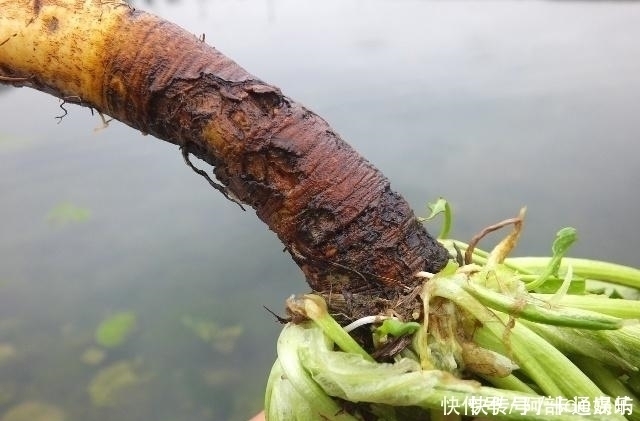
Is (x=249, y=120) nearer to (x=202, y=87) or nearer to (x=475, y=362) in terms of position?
(x=202, y=87)

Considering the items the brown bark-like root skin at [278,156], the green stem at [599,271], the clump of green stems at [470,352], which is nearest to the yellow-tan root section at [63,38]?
the brown bark-like root skin at [278,156]

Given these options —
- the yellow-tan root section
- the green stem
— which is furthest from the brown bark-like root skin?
the green stem

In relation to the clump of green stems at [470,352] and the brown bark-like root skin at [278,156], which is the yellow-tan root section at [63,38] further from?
the clump of green stems at [470,352]

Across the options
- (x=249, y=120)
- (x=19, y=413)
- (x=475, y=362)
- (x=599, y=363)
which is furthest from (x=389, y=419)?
(x=19, y=413)

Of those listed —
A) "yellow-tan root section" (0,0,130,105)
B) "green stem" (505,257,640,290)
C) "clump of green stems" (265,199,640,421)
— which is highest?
"yellow-tan root section" (0,0,130,105)

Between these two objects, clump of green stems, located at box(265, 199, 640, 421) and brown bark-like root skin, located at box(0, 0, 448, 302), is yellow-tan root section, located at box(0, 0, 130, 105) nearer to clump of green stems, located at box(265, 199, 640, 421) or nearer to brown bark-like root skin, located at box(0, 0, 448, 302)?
brown bark-like root skin, located at box(0, 0, 448, 302)

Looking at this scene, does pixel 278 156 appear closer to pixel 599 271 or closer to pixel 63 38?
pixel 63 38

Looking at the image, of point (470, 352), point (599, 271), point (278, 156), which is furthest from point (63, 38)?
point (599, 271)
